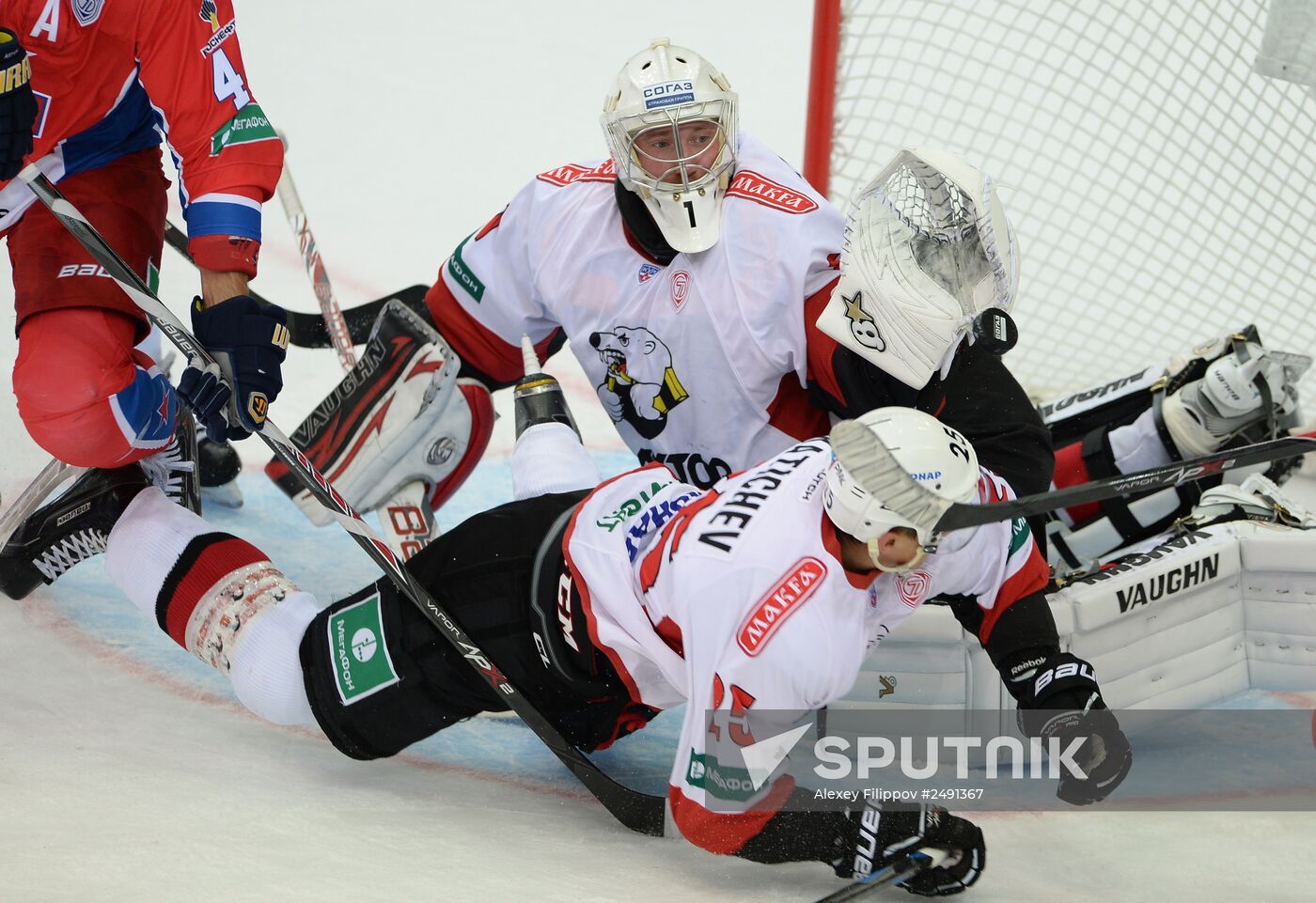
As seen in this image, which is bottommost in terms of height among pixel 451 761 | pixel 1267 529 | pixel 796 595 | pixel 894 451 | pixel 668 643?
pixel 451 761

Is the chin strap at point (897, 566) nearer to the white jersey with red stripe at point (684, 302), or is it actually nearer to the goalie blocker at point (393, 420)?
the white jersey with red stripe at point (684, 302)

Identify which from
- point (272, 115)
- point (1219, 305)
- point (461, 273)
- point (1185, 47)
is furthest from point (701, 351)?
point (272, 115)

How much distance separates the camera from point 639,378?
2654 mm

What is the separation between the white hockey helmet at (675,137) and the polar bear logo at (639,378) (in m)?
0.20

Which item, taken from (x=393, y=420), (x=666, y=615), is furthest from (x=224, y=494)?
(x=666, y=615)

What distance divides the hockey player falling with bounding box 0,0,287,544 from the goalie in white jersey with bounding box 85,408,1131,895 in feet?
0.70

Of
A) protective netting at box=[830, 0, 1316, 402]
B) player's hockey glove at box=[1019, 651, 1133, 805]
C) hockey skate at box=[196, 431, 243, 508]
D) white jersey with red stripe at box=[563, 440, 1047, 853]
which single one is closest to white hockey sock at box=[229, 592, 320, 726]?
white jersey with red stripe at box=[563, 440, 1047, 853]

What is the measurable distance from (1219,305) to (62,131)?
3209mm

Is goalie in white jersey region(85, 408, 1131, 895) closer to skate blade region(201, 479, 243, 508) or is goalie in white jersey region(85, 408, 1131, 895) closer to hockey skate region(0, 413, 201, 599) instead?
hockey skate region(0, 413, 201, 599)

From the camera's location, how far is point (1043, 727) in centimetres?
206

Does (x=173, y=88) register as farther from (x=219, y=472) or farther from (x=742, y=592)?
(x=742, y=592)

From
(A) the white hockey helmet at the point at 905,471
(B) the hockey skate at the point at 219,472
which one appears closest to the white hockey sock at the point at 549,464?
(A) the white hockey helmet at the point at 905,471

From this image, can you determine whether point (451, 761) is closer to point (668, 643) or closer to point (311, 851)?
point (311, 851)

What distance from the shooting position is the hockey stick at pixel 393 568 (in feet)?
7.27
